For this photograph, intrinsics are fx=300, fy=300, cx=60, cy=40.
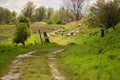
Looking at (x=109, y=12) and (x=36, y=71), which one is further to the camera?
(x=109, y=12)

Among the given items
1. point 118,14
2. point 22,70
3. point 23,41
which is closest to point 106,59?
point 22,70

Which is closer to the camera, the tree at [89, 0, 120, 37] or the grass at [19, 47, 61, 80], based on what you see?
the grass at [19, 47, 61, 80]

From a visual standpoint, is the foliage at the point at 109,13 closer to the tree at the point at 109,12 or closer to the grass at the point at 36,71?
the tree at the point at 109,12

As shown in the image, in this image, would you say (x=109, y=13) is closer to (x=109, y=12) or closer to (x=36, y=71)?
(x=109, y=12)

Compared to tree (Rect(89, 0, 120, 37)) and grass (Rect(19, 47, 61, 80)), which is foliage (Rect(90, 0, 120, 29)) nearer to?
tree (Rect(89, 0, 120, 37))

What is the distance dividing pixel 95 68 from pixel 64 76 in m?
2.19

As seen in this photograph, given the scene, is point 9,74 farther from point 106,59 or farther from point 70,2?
point 70,2

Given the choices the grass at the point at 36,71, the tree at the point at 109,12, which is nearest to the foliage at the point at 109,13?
the tree at the point at 109,12

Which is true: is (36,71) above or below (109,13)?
below

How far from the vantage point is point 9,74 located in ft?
60.1

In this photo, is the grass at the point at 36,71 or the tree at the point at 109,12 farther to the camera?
the tree at the point at 109,12

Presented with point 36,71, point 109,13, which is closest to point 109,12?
point 109,13

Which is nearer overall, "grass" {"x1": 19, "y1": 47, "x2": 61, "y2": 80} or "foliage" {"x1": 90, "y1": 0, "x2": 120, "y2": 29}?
"grass" {"x1": 19, "y1": 47, "x2": 61, "y2": 80}

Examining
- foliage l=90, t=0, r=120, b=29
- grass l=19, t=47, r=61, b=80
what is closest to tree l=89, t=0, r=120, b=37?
foliage l=90, t=0, r=120, b=29
